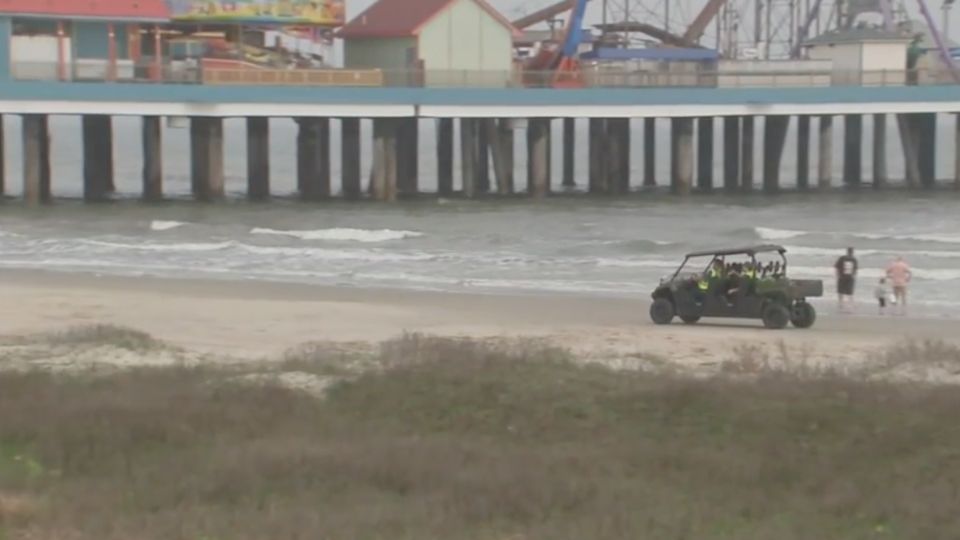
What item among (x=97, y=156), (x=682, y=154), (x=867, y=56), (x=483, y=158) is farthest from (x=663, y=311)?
(x=867, y=56)

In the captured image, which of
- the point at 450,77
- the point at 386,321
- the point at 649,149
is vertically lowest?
the point at 386,321

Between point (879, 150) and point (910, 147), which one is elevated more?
point (910, 147)

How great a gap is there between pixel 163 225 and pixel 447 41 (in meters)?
11.7

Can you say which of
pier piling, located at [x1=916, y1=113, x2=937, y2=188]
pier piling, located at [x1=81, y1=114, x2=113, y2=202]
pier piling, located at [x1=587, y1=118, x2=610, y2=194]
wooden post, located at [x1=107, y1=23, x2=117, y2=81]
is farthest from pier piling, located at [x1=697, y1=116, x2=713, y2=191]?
wooden post, located at [x1=107, y1=23, x2=117, y2=81]

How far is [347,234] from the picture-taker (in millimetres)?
41500

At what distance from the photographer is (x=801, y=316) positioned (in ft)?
→ 75.2

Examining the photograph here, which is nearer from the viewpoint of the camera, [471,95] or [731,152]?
[471,95]

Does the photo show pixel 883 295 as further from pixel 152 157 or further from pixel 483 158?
pixel 483 158

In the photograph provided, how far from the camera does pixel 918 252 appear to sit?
125ft

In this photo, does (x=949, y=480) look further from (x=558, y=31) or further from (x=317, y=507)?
(x=558, y=31)

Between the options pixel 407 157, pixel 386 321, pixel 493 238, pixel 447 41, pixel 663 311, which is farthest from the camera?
pixel 407 157

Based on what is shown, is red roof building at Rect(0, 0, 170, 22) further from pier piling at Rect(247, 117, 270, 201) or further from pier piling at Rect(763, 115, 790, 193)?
pier piling at Rect(763, 115, 790, 193)

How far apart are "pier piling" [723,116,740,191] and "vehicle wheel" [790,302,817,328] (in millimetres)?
34186

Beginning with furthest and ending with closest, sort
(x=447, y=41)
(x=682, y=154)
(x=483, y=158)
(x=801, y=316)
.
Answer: (x=483, y=158), (x=682, y=154), (x=447, y=41), (x=801, y=316)
